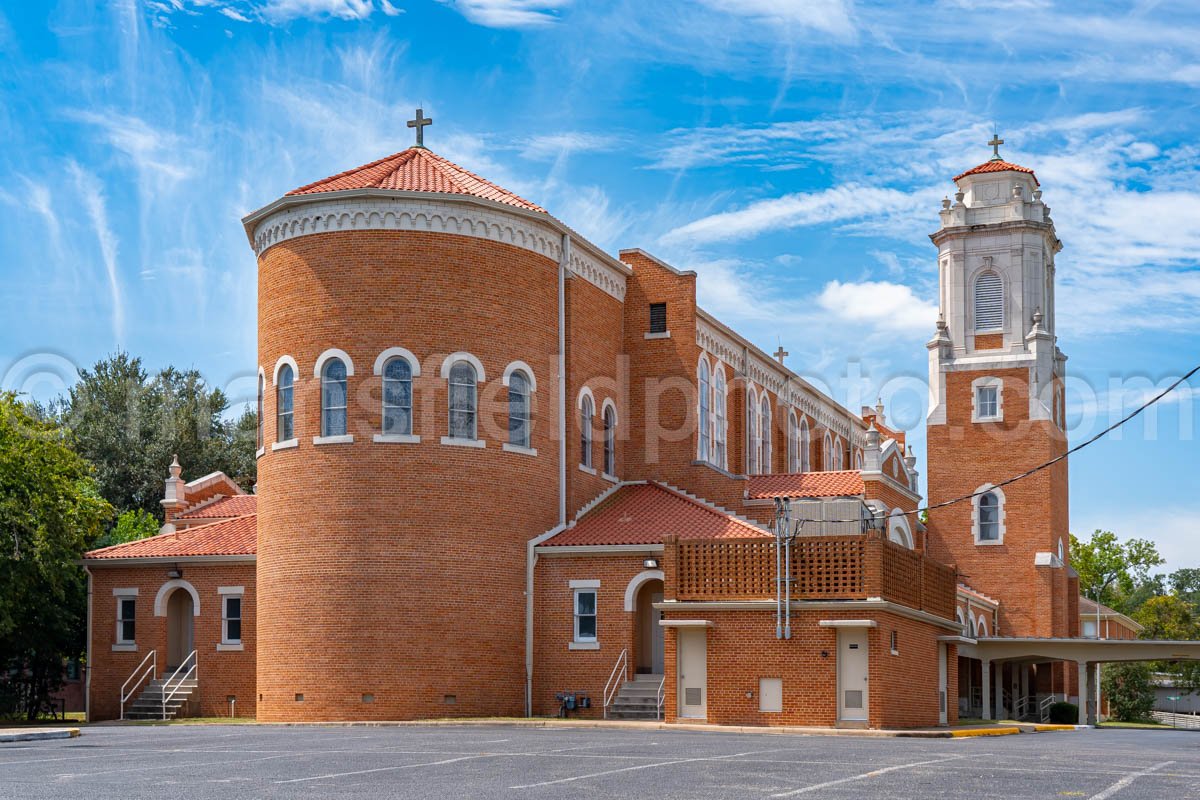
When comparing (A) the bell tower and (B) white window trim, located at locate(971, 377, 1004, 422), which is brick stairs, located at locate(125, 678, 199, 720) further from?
(B) white window trim, located at locate(971, 377, 1004, 422)

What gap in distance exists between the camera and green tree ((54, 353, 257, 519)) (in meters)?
72.1

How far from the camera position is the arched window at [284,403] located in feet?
125

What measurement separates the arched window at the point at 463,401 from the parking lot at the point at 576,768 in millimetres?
11014

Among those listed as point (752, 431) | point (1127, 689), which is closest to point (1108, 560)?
A: point (1127, 689)

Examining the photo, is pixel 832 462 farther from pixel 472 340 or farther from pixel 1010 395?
pixel 472 340

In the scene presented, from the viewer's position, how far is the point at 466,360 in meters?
37.9

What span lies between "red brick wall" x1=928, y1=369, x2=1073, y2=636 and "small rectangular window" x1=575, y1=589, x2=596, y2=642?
92.8ft

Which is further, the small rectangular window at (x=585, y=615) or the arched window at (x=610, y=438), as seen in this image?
the arched window at (x=610, y=438)

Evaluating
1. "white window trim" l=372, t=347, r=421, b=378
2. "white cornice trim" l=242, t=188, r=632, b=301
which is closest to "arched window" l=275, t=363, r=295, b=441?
"white window trim" l=372, t=347, r=421, b=378

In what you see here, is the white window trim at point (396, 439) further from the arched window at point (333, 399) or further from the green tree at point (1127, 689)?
the green tree at point (1127, 689)

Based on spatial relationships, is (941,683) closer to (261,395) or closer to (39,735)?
(261,395)

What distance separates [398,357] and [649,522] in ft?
25.2

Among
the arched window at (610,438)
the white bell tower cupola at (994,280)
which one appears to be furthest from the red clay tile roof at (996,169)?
the arched window at (610,438)

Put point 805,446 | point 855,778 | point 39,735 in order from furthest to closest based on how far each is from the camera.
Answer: point 805,446
point 39,735
point 855,778
